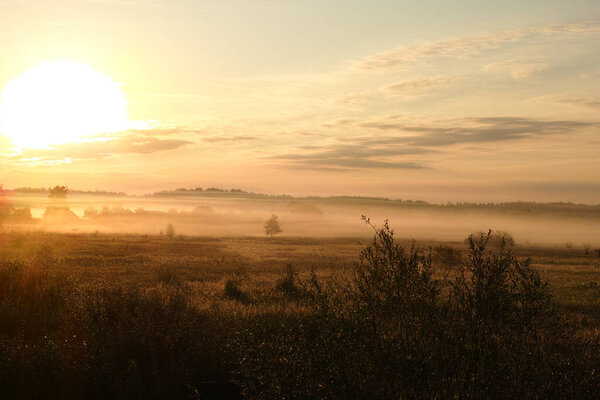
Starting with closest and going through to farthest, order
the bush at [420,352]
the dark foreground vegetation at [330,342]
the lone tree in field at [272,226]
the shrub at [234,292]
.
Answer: the bush at [420,352], the dark foreground vegetation at [330,342], the shrub at [234,292], the lone tree in field at [272,226]

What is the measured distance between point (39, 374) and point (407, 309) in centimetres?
509

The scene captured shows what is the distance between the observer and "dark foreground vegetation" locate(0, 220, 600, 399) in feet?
18.0

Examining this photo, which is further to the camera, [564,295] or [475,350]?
[564,295]

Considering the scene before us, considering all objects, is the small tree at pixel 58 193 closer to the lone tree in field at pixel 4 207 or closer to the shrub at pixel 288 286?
the lone tree in field at pixel 4 207

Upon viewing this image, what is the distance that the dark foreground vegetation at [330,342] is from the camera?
549 centimetres

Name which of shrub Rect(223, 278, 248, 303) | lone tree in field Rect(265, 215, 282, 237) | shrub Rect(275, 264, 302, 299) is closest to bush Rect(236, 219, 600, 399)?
shrub Rect(223, 278, 248, 303)

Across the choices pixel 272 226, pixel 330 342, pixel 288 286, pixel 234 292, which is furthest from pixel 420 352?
pixel 272 226

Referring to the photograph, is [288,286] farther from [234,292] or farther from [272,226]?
[272,226]

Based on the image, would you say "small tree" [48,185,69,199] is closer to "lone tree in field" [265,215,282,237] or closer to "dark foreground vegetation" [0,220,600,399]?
"lone tree in field" [265,215,282,237]

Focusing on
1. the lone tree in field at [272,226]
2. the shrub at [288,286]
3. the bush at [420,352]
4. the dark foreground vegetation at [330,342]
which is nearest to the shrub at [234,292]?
the shrub at [288,286]

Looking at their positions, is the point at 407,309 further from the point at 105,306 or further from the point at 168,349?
the point at 105,306

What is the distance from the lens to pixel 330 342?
6047mm

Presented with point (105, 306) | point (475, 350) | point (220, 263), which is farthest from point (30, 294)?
point (220, 263)

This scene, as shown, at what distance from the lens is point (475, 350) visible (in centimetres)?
534
